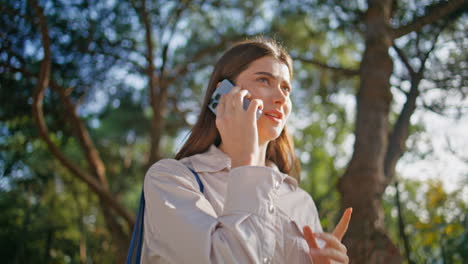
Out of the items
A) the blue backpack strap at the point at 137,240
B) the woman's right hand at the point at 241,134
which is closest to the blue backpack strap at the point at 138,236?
the blue backpack strap at the point at 137,240

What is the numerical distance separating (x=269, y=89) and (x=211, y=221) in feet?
2.48

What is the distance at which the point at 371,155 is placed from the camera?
10.0 ft

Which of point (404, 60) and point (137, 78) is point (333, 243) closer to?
point (404, 60)

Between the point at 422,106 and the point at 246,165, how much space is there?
336cm

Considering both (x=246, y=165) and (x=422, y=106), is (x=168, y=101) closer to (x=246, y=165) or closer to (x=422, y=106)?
(x=422, y=106)

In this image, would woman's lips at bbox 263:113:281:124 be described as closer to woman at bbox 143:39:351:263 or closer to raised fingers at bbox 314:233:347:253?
woman at bbox 143:39:351:263

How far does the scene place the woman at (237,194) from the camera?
1.17m

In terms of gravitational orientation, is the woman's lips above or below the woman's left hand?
above

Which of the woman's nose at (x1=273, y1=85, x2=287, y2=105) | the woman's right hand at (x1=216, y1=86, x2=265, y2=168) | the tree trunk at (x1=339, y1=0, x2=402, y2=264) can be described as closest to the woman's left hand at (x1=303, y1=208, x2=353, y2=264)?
the woman's right hand at (x1=216, y1=86, x2=265, y2=168)

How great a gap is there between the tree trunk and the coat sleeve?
170 cm

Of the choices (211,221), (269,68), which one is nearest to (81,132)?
(269,68)

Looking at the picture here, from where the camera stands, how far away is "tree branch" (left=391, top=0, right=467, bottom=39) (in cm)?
338

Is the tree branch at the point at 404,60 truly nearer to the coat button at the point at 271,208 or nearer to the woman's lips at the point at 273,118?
the woman's lips at the point at 273,118

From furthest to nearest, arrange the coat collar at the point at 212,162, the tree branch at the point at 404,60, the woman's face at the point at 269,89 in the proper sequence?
1. the tree branch at the point at 404,60
2. the woman's face at the point at 269,89
3. the coat collar at the point at 212,162
